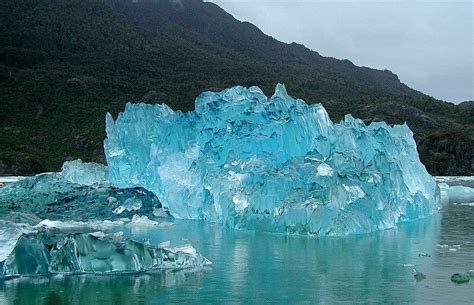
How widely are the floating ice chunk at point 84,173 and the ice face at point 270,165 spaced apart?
1544 millimetres

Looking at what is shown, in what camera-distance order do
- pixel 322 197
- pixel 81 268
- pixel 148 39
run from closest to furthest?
pixel 81 268 < pixel 322 197 < pixel 148 39

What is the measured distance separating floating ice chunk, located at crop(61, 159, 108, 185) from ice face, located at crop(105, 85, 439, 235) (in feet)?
5.06

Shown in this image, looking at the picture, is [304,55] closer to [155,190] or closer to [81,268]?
[155,190]

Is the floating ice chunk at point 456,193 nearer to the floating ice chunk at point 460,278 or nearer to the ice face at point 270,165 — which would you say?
the ice face at point 270,165

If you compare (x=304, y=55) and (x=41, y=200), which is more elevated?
(x=304, y=55)

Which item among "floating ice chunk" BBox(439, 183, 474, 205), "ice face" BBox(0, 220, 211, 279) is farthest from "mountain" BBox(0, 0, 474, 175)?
"ice face" BBox(0, 220, 211, 279)

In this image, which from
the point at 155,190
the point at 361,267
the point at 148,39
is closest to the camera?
the point at 361,267

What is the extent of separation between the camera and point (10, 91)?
47312 millimetres

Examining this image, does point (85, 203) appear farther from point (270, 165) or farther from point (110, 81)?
point (110, 81)

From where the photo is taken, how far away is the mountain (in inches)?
1703

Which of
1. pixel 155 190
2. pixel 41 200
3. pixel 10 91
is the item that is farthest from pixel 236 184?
pixel 10 91

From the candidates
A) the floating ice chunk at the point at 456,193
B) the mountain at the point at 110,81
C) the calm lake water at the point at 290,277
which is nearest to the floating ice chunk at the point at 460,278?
the calm lake water at the point at 290,277

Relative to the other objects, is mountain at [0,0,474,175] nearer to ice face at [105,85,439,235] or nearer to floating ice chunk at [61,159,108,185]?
floating ice chunk at [61,159,108,185]

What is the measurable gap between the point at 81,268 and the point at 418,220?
10.4 meters
